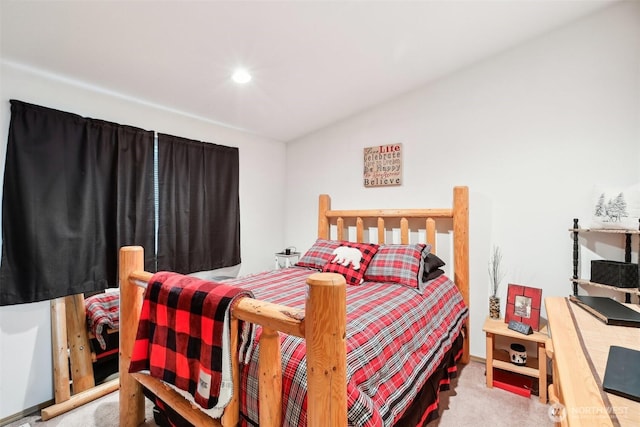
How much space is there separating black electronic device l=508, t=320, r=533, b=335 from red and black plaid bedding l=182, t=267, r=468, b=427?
1.08 feet

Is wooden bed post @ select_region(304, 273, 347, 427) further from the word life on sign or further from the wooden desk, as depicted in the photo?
the word life on sign

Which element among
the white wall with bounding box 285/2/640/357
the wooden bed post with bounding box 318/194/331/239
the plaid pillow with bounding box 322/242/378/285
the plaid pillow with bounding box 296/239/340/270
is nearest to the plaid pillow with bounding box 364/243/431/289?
the plaid pillow with bounding box 322/242/378/285

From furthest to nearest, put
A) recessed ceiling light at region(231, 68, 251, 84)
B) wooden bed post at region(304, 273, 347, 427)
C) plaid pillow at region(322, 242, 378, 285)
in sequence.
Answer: plaid pillow at region(322, 242, 378, 285)
recessed ceiling light at region(231, 68, 251, 84)
wooden bed post at region(304, 273, 347, 427)

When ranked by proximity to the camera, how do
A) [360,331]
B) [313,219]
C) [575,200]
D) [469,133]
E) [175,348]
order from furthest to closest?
[313,219]
[469,133]
[575,200]
[360,331]
[175,348]

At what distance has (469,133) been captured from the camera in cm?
257

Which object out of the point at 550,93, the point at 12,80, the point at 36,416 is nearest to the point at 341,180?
the point at 550,93

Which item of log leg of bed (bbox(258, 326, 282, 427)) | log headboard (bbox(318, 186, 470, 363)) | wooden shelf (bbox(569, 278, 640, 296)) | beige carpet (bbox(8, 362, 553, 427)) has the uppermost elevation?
log headboard (bbox(318, 186, 470, 363))

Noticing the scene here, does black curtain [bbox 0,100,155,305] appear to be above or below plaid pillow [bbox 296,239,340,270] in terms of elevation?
above

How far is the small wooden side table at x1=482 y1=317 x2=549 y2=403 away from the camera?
78.7 inches

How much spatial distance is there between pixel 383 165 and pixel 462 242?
3.37 feet

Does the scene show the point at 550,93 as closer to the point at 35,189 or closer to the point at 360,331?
the point at 360,331

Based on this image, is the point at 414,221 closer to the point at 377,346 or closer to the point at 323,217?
the point at 323,217

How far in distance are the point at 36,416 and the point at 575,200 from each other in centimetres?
384

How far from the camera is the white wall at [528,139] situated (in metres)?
2.03
